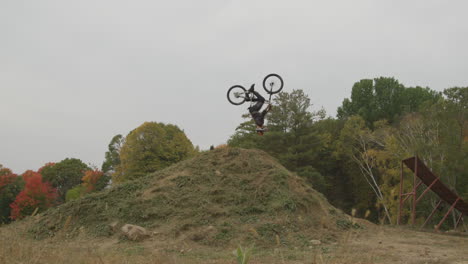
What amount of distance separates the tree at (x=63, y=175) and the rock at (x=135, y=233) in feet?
128

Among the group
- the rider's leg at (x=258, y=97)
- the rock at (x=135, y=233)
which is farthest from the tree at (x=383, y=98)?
the rock at (x=135, y=233)

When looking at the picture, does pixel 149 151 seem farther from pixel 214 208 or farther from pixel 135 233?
pixel 135 233

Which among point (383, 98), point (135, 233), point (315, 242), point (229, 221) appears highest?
point (383, 98)

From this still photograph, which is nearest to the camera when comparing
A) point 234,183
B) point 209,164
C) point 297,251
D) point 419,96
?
point 297,251

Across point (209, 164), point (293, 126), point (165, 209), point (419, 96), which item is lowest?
point (165, 209)

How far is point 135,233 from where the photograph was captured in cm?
1017

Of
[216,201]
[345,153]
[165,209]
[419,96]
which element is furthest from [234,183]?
[419,96]

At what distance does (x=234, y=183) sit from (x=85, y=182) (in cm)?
3441

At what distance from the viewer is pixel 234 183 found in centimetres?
1305

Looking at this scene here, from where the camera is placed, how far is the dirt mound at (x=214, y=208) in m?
10.3

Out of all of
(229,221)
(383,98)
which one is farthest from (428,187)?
(383,98)

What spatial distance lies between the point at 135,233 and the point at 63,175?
135 feet

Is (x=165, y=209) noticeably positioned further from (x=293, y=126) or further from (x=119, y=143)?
(x=119, y=143)

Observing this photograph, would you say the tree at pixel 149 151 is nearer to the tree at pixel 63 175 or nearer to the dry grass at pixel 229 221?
the tree at pixel 63 175
